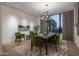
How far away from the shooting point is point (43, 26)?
9.91ft

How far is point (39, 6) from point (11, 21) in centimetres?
78

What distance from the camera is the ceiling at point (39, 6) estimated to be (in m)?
2.86

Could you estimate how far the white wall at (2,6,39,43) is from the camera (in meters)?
2.93

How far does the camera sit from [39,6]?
9.53ft

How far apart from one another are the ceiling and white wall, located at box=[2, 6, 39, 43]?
0.39ft

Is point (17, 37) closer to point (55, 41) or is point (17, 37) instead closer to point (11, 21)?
point (11, 21)

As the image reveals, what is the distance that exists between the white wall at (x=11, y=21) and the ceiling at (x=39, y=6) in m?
0.12

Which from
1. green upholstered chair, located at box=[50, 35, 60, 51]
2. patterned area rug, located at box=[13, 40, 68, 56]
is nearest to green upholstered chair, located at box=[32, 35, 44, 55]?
patterned area rug, located at box=[13, 40, 68, 56]

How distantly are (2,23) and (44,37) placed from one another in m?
1.04

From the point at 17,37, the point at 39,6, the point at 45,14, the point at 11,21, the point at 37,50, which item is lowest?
the point at 37,50

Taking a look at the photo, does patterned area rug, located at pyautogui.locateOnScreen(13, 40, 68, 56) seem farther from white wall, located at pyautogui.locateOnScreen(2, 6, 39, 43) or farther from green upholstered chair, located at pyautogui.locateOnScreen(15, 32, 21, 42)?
white wall, located at pyautogui.locateOnScreen(2, 6, 39, 43)

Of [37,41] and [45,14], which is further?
[37,41]

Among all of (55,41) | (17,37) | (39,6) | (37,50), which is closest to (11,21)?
(17,37)

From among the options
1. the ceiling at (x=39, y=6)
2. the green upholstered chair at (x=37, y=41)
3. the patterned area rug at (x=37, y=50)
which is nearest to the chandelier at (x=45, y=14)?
the ceiling at (x=39, y=6)
